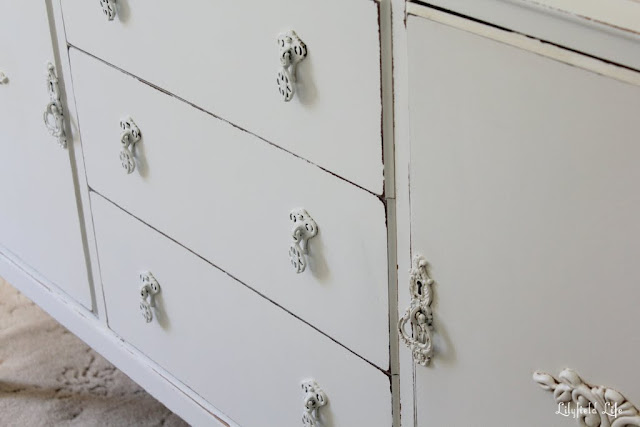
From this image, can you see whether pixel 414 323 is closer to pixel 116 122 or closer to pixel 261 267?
pixel 261 267

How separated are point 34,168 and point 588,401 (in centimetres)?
93

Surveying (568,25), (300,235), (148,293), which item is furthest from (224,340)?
(568,25)

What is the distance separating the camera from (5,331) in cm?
187

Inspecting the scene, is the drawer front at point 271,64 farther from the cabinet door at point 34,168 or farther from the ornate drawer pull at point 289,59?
the cabinet door at point 34,168

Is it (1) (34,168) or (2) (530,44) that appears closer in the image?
(2) (530,44)

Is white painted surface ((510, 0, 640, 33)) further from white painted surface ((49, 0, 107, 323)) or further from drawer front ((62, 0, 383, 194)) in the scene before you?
white painted surface ((49, 0, 107, 323))

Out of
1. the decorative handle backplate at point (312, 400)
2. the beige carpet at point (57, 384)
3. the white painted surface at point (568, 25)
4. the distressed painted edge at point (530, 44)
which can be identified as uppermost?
the white painted surface at point (568, 25)

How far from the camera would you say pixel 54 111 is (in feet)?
4.59

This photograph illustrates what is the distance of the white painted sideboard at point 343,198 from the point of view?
0.81 metres

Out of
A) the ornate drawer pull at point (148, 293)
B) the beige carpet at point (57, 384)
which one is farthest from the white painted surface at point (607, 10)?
the beige carpet at point (57, 384)

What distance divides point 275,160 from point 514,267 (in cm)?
31

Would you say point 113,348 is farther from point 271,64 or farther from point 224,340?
point 271,64

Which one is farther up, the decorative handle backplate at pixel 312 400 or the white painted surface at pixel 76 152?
the white painted surface at pixel 76 152

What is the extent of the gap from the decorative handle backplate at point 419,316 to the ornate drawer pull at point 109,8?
49 cm
